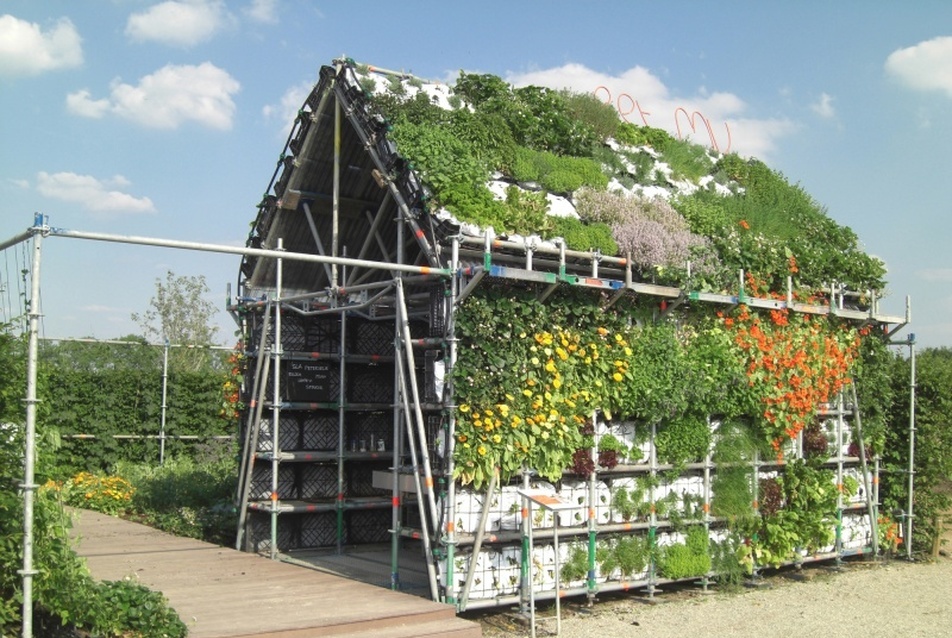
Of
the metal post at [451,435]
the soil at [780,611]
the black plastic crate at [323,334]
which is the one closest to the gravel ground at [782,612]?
the soil at [780,611]

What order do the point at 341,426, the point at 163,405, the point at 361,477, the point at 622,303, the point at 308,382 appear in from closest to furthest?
the point at 622,303, the point at 341,426, the point at 308,382, the point at 361,477, the point at 163,405

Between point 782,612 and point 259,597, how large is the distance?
534 centimetres

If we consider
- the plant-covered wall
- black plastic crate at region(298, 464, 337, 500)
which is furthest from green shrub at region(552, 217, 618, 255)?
black plastic crate at region(298, 464, 337, 500)

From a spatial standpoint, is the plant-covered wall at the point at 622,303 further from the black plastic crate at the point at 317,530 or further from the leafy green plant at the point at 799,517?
the black plastic crate at the point at 317,530

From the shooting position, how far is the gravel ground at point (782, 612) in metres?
9.73

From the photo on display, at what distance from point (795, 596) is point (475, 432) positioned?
14.9 ft

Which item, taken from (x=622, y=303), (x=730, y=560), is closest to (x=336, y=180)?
(x=622, y=303)

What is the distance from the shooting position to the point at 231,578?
414 inches

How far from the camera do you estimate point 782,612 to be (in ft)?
35.1

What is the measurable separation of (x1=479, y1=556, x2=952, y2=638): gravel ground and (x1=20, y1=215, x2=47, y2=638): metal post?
4040mm

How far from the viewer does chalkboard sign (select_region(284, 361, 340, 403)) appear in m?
12.8

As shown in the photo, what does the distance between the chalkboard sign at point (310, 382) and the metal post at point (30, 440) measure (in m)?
5.69

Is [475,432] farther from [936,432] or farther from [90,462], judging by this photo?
[90,462]

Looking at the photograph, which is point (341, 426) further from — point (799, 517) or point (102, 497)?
point (799, 517)
